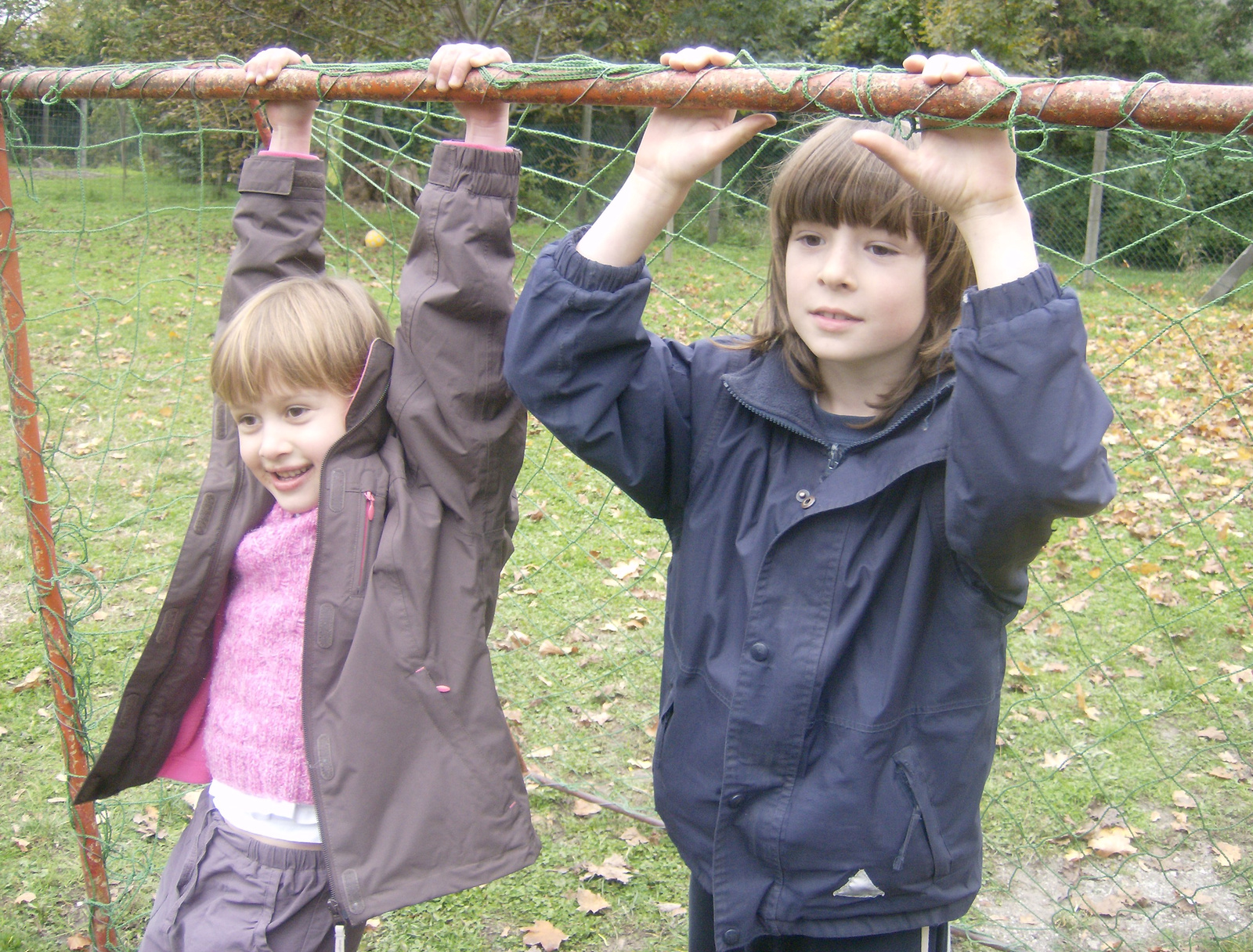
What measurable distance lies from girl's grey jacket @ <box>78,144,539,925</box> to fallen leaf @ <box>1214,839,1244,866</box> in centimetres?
221

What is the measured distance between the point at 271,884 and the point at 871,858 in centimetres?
101

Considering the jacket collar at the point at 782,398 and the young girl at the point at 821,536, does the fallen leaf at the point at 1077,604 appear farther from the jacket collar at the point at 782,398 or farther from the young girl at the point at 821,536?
the jacket collar at the point at 782,398

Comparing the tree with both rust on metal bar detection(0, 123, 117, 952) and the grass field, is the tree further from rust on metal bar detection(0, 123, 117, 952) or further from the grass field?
rust on metal bar detection(0, 123, 117, 952)

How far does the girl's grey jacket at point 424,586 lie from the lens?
64.9 inches

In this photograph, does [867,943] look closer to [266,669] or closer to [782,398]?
[782,398]

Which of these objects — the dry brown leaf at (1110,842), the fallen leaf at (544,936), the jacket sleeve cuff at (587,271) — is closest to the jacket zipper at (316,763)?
the jacket sleeve cuff at (587,271)

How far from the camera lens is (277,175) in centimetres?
205

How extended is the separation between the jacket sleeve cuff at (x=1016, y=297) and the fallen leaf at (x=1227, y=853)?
237cm

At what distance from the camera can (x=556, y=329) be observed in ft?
4.76

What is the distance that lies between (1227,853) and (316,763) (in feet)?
8.64

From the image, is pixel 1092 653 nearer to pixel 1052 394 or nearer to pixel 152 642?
pixel 1052 394

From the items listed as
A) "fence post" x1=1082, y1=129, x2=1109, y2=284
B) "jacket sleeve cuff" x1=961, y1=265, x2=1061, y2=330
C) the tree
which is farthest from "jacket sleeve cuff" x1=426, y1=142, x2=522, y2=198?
the tree

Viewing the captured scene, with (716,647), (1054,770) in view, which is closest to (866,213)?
(716,647)

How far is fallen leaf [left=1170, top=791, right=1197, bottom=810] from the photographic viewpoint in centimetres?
315
